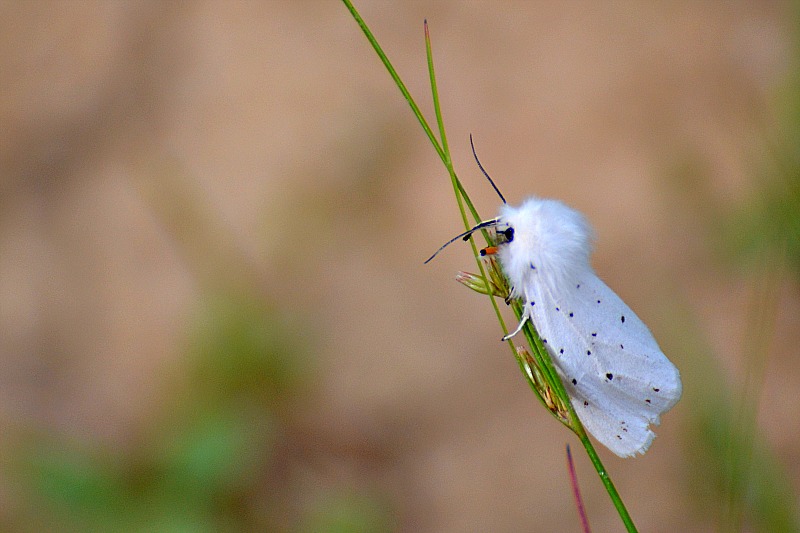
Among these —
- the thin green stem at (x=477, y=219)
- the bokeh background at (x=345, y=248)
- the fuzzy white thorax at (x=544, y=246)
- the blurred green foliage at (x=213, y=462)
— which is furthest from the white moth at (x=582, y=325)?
the blurred green foliage at (x=213, y=462)

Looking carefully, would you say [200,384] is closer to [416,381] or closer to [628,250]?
[416,381]

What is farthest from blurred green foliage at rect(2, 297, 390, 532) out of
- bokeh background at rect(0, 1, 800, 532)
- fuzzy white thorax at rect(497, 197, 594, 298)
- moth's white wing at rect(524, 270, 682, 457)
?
fuzzy white thorax at rect(497, 197, 594, 298)

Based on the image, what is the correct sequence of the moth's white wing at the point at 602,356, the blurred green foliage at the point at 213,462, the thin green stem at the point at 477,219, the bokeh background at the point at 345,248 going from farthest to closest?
the bokeh background at the point at 345,248
the blurred green foliage at the point at 213,462
the moth's white wing at the point at 602,356
the thin green stem at the point at 477,219

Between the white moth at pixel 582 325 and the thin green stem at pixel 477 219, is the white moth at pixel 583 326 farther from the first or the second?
the thin green stem at pixel 477 219

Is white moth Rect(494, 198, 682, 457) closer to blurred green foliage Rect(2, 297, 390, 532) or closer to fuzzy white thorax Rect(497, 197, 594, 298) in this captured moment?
fuzzy white thorax Rect(497, 197, 594, 298)

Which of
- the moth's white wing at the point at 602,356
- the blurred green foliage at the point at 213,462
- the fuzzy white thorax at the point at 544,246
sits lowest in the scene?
the moth's white wing at the point at 602,356

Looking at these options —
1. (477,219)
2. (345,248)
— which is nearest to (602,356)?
(477,219)

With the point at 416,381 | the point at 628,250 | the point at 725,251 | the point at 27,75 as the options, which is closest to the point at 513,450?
the point at 416,381

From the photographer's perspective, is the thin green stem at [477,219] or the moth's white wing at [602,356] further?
the moth's white wing at [602,356]
